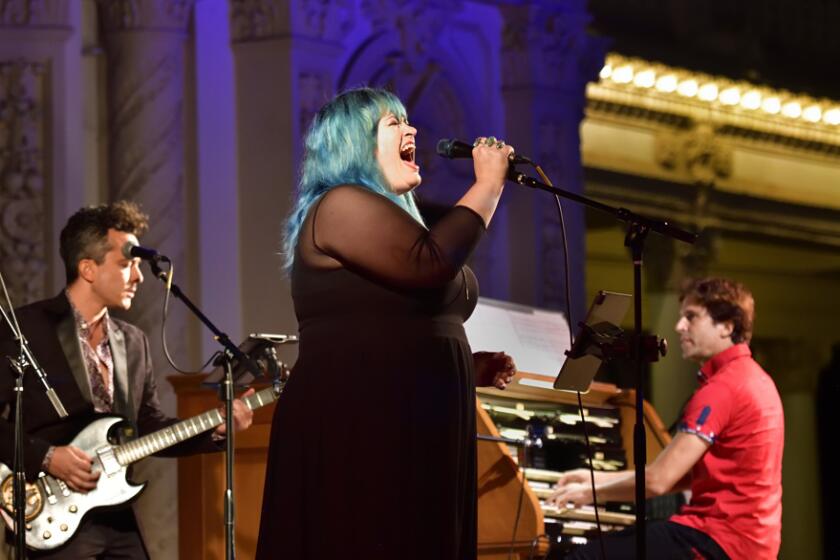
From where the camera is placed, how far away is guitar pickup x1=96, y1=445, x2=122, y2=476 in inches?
219

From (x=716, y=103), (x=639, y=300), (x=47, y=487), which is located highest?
(x=716, y=103)

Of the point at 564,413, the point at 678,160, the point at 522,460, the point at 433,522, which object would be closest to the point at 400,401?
the point at 433,522

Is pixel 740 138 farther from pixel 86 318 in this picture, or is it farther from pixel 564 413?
pixel 86 318

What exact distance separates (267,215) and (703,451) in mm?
4034

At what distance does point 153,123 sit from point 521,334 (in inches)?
119

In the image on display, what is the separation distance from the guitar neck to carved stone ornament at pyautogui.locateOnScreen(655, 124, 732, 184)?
27.9 feet

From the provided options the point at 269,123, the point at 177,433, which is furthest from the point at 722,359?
the point at 269,123

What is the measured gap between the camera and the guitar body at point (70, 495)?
17.7 feet

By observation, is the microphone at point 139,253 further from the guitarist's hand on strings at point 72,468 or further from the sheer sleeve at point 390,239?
the sheer sleeve at point 390,239

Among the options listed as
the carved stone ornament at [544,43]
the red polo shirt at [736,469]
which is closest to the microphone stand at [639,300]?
the red polo shirt at [736,469]

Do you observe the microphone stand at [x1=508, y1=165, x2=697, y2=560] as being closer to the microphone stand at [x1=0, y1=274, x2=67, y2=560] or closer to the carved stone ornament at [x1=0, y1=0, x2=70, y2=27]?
the microphone stand at [x1=0, y1=274, x2=67, y2=560]

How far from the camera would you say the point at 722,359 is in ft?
19.3

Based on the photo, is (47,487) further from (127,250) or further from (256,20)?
(256,20)

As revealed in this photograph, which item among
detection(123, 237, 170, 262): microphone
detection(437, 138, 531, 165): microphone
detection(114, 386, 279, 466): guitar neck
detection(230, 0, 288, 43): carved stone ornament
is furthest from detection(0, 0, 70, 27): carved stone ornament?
detection(437, 138, 531, 165): microphone
